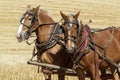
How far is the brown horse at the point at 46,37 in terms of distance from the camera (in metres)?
8.23

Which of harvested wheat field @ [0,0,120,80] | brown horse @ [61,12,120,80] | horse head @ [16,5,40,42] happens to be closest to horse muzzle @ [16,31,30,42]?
A: horse head @ [16,5,40,42]

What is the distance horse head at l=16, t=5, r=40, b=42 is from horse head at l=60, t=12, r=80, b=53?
1.10 meters

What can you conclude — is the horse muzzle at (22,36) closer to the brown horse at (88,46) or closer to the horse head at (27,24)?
the horse head at (27,24)

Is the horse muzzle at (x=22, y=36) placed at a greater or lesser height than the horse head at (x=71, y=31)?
lesser

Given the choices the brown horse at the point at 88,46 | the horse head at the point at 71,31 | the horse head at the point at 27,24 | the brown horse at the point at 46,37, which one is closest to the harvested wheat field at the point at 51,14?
the brown horse at the point at 46,37

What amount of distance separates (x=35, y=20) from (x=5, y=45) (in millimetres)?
11509

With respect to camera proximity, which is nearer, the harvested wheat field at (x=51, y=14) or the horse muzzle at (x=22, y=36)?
the horse muzzle at (x=22, y=36)

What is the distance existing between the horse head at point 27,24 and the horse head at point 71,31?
1104 mm

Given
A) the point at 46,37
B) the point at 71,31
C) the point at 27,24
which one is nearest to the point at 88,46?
the point at 71,31

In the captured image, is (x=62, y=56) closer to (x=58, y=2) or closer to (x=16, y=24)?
(x=16, y=24)

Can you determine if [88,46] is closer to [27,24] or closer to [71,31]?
[71,31]

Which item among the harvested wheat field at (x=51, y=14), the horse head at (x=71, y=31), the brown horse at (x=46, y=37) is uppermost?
the horse head at (x=71, y=31)

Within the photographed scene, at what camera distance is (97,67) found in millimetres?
7430

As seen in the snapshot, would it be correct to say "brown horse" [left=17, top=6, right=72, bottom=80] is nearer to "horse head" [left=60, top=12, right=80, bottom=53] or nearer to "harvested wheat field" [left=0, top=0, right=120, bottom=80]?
"horse head" [left=60, top=12, right=80, bottom=53]
